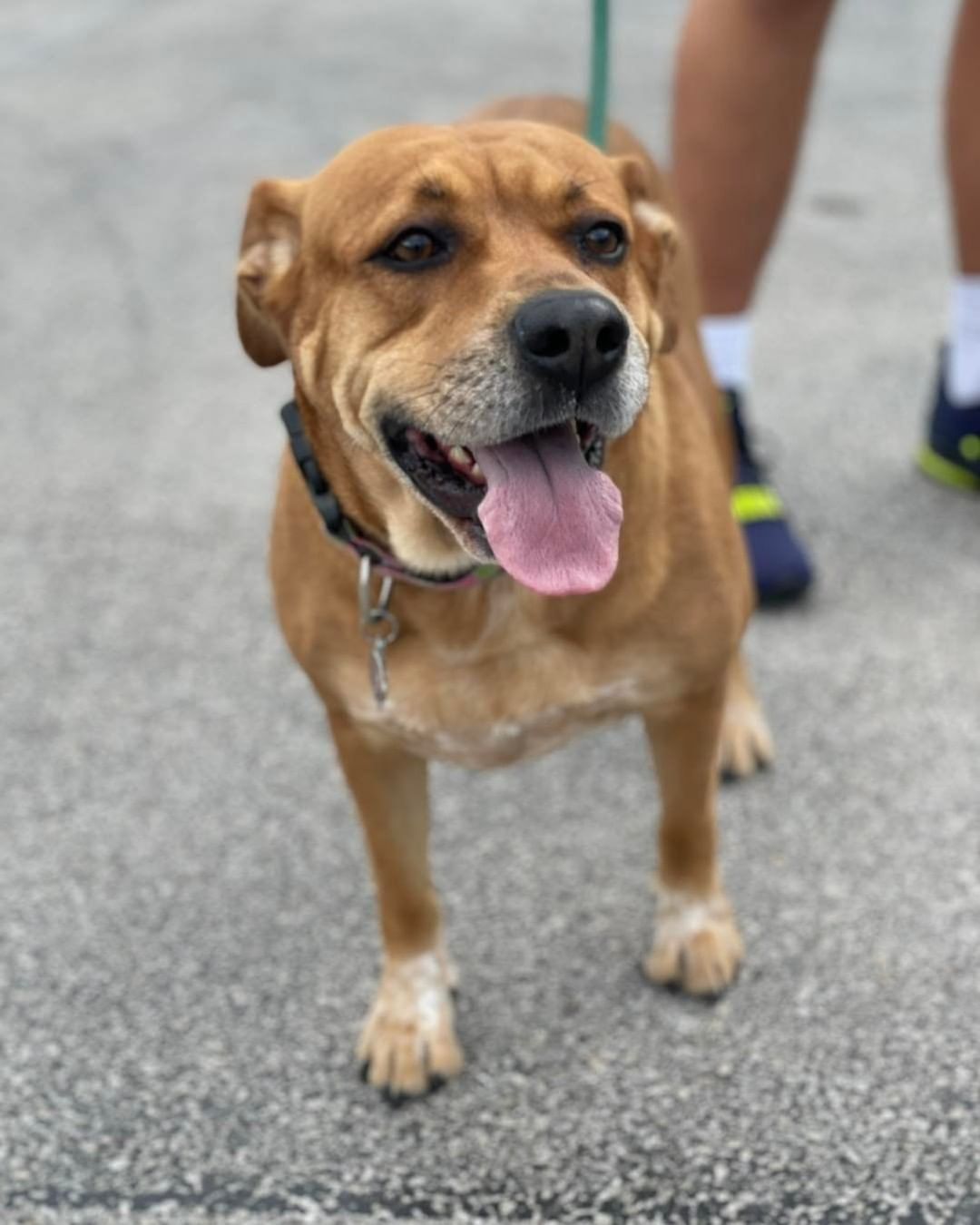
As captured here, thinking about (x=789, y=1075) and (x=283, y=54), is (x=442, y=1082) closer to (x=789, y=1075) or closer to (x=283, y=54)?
(x=789, y=1075)

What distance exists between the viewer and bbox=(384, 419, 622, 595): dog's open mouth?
1.60 meters

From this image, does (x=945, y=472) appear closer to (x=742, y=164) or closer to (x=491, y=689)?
(x=742, y=164)

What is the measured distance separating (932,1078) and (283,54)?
6.33 m

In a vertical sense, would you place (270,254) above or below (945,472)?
above

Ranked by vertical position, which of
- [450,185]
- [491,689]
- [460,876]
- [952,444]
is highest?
[450,185]

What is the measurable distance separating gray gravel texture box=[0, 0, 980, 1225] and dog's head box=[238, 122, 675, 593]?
0.76 metres

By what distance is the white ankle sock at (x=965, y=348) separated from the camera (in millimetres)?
3178

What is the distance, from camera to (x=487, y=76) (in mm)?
6574

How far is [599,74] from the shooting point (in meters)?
2.30

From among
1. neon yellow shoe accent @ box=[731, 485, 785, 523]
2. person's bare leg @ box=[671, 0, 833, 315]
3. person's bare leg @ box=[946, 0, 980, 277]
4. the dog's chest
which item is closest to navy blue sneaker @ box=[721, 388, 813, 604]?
neon yellow shoe accent @ box=[731, 485, 785, 523]

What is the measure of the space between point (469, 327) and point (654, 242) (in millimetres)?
451

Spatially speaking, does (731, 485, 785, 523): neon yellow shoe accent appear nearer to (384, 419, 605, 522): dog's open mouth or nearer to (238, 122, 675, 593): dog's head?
(238, 122, 675, 593): dog's head

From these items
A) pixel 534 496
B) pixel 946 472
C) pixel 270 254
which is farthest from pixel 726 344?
pixel 534 496

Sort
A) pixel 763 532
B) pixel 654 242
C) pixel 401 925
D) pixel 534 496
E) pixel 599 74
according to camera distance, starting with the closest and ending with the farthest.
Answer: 1. pixel 534 496
2. pixel 654 242
3. pixel 401 925
4. pixel 599 74
5. pixel 763 532
